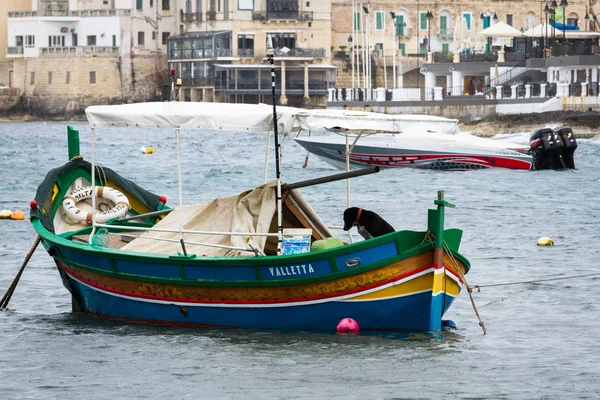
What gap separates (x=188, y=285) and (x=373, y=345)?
220 cm

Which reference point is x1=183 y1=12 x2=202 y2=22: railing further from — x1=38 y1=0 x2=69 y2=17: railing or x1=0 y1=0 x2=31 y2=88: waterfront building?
x1=0 y1=0 x2=31 y2=88: waterfront building

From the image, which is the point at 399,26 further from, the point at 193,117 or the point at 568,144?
the point at 193,117

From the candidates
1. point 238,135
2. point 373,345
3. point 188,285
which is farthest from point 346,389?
point 238,135

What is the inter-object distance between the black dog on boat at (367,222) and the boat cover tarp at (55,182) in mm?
4306

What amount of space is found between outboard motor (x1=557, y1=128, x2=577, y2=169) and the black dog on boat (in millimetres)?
27656

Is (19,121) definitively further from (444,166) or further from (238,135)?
(444,166)

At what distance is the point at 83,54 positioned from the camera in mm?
111500

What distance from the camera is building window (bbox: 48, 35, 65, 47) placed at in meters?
112

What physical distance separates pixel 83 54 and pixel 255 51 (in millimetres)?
15371

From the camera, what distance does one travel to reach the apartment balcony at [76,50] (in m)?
111

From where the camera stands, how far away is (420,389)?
1347 centimetres

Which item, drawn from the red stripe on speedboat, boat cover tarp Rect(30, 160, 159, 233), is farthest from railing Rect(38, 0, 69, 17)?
the red stripe on speedboat

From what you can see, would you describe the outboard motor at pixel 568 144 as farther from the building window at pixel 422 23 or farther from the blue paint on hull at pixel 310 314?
the building window at pixel 422 23

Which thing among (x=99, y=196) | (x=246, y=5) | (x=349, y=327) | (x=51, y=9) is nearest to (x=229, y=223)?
(x=349, y=327)
